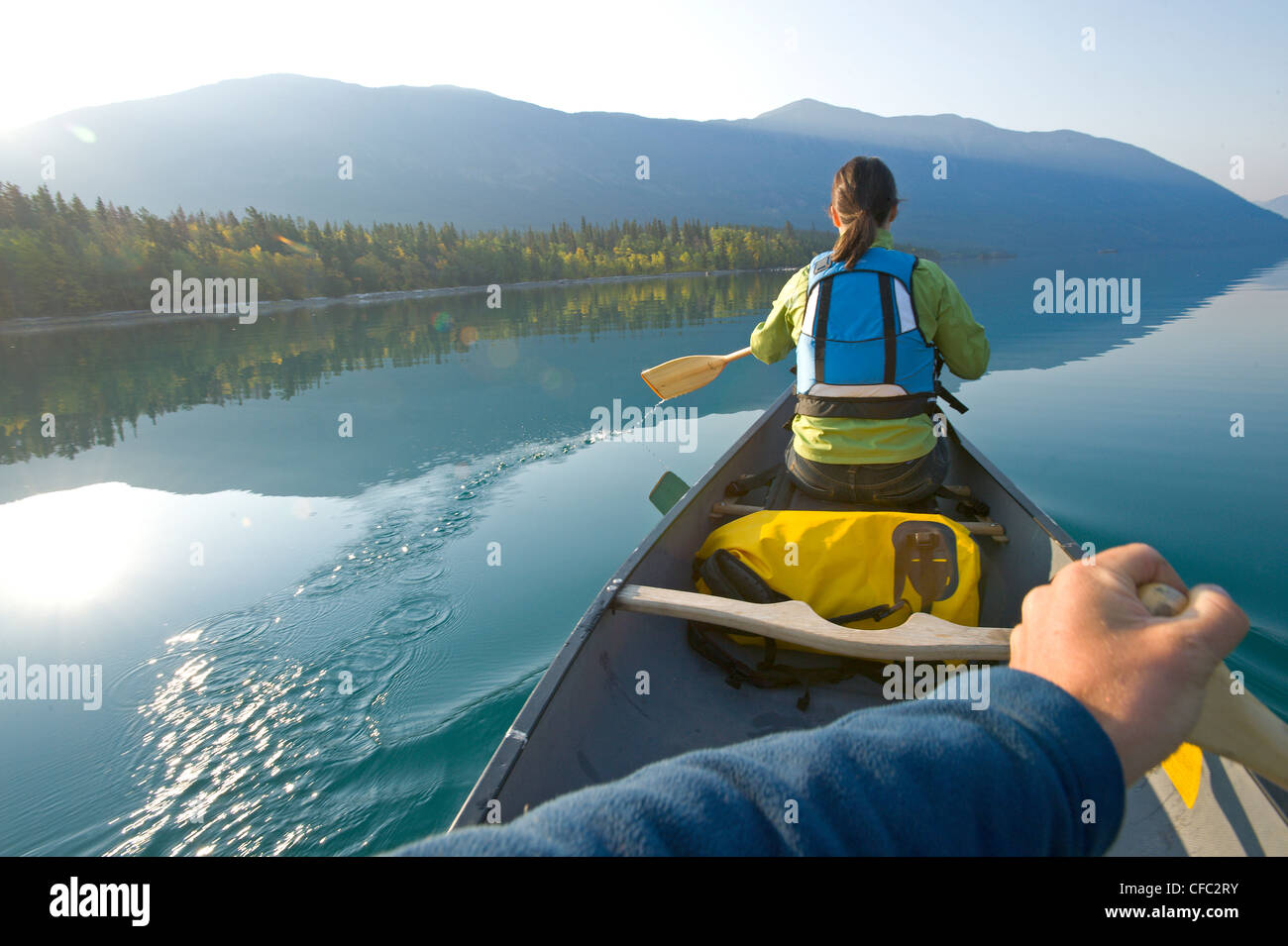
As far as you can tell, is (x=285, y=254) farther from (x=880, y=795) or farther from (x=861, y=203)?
(x=880, y=795)

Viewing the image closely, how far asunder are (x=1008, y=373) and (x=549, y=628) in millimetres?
12047

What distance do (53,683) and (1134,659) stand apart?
574cm

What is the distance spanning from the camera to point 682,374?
23.8ft

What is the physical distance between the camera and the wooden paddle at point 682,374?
23.5ft

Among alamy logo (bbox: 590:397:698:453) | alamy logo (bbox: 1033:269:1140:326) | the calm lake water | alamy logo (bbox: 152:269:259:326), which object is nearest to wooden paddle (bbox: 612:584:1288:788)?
the calm lake water

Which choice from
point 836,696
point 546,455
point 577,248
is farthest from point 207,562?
point 577,248

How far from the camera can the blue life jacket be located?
3.79 metres

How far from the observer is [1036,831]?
776 mm

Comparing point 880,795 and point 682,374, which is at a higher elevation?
point 682,374

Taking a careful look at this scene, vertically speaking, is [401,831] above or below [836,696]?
below
